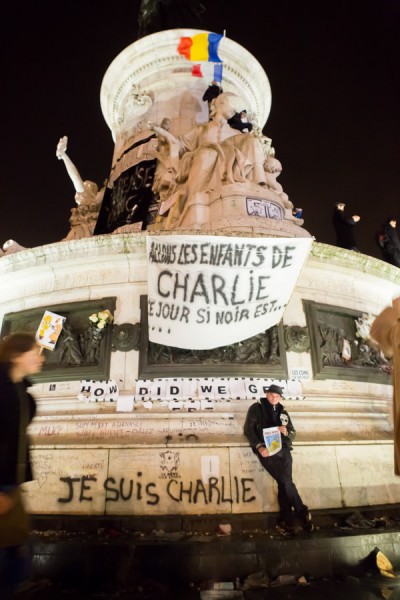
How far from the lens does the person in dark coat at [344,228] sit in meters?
12.0

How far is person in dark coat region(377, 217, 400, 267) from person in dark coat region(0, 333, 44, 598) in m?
10.7

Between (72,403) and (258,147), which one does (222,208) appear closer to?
(258,147)

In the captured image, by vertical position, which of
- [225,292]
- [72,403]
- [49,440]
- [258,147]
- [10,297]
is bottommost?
[49,440]

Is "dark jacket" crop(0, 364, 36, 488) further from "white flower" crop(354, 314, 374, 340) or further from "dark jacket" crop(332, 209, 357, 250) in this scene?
"dark jacket" crop(332, 209, 357, 250)

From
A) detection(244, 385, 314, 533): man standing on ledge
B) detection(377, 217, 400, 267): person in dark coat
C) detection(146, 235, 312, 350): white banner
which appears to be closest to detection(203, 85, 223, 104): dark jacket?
detection(377, 217, 400, 267): person in dark coat

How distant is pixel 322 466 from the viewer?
19.5ft

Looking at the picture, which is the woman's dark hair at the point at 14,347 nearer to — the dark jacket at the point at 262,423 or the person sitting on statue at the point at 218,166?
the dark jacket at the point at 262,423

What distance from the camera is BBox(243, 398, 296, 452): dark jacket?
5.48 m

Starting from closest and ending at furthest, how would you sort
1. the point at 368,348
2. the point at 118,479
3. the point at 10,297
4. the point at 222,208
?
the point at 118,479, the point at 368,348, the point at 10,297, the point at 222,208

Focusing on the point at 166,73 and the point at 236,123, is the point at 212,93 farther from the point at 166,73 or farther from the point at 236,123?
the point at 166,73

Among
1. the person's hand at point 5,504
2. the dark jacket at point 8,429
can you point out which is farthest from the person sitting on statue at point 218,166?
the person's hand at point 5,504

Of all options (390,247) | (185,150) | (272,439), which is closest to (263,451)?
(272,439)

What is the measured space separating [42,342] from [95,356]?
1.06 metres

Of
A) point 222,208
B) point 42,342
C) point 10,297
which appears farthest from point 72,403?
point 222,208
